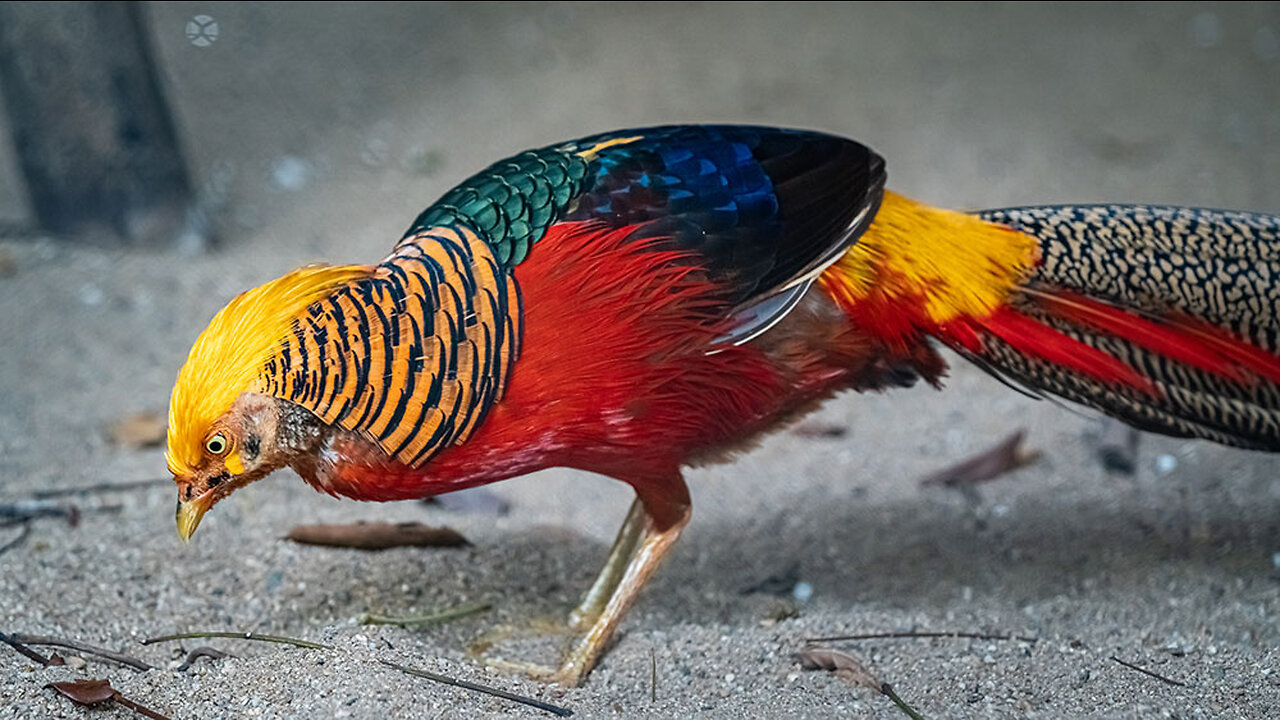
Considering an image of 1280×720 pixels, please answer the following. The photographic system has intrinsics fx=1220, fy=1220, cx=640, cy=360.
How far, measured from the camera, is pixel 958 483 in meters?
4.02

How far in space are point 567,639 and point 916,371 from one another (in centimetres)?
109

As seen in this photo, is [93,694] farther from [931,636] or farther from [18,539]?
[931,636]

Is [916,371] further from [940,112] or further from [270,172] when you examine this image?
[270,172]

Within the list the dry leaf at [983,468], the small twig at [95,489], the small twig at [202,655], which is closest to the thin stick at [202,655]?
the small twig at [202,655]

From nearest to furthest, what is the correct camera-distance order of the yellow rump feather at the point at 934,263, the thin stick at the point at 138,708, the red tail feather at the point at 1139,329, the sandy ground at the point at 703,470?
the thin stick at the point at 138,708 → the sandy ground at the point at 703,470 → the yellow rump feather at the point at 934,263 → the red tail feather at the point at 1139,329

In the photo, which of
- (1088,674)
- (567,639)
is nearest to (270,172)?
(567,639)

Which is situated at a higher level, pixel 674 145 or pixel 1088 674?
pixel 674 145

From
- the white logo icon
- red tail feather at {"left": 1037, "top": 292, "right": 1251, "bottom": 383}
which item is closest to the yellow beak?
red tail feather at {"left": 1037, "top": 292, "right": 1251, "bottom": 383}

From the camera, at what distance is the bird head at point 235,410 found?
223 cm

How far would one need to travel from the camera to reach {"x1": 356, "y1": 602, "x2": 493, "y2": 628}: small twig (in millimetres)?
2828

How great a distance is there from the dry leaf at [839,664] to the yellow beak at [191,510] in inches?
52.8

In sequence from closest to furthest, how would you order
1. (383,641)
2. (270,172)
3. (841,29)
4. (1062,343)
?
(383,641), (1062,343), (270,172), (841,29)

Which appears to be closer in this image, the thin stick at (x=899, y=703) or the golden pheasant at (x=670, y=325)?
the golden pheasant at (x=670, y=325)

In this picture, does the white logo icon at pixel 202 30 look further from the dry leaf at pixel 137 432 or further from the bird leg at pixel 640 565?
the bird leg at pixel 640 565
